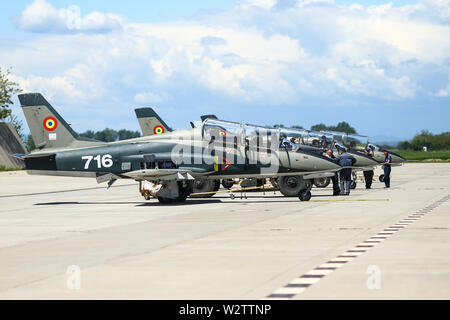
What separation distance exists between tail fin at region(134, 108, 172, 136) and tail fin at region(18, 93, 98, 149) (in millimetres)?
18889

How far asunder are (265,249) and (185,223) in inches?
248

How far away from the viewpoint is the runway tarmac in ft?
32.1

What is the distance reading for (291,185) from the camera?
94.1ft

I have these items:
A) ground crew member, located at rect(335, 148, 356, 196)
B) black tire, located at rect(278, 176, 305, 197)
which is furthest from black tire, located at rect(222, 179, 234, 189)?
black tire, located at rect(278, 176, 305, 197)

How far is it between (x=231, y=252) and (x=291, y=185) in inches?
606

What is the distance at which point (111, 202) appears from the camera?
2989cm

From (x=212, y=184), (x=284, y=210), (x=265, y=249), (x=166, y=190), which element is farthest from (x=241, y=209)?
(x=265, y=249)

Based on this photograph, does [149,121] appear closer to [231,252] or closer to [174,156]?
[174,156]

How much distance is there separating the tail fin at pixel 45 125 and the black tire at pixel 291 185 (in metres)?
7.92

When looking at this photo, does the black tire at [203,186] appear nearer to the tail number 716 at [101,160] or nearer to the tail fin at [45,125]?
the tail number 716 at [101,160]

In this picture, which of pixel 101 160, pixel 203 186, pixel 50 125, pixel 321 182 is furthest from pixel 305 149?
pixel 50 125

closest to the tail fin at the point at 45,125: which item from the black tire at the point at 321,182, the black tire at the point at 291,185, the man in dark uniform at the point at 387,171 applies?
the black tire at the point at 291,185
